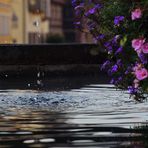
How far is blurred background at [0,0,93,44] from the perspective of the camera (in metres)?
69.4

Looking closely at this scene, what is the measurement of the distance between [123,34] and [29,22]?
7198 centimetres

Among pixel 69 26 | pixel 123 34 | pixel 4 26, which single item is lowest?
pixel 123 34

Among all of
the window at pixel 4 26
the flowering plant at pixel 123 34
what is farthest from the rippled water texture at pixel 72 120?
the window at pixel 4 26

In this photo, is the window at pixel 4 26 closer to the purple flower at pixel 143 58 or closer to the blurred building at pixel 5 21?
the blurred building at pixel 5 21

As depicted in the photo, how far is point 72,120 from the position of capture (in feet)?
28.8

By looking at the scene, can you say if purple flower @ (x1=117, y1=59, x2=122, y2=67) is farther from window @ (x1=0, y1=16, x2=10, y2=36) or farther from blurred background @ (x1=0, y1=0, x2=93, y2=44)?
window @ (x1=0, y1=16, x2=10, y2=36)

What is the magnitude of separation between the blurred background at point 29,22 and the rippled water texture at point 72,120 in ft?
140

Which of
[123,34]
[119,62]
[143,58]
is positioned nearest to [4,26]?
[119,62]

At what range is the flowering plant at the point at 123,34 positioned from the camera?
6762 millimetres

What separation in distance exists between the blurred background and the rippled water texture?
4260 cm

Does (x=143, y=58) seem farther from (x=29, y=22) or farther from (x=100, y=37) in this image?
(x=29, y=22)

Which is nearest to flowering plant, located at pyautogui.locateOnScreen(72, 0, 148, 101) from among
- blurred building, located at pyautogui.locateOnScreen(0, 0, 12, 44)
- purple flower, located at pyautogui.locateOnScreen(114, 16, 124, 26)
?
purple flower, located at pyautogui.locateOnScreen(114, 16, 124, 26)

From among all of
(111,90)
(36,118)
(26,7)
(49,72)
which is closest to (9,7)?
(26,7)

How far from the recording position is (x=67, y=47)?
18766 millimetres
